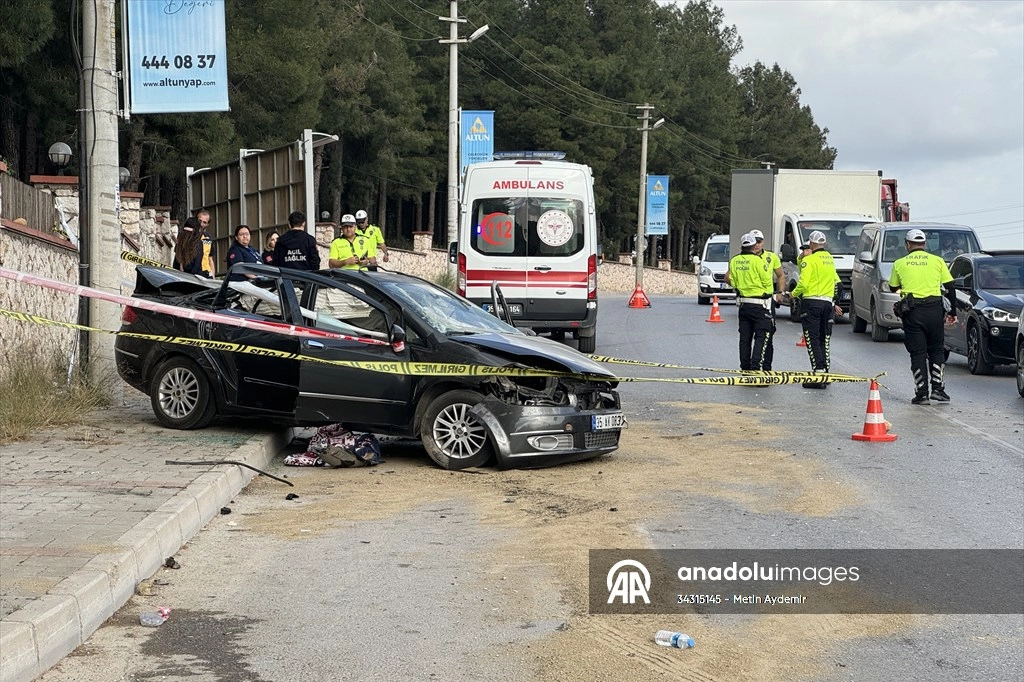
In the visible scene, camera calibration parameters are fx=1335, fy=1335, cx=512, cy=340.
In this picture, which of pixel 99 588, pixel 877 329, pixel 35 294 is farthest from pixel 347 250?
pixel 99 588

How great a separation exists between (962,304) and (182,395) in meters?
11.3

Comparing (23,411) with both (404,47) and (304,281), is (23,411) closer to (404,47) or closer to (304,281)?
(304,281)

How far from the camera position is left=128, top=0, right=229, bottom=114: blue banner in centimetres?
1298

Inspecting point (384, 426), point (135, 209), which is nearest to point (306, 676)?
point (384, 426)

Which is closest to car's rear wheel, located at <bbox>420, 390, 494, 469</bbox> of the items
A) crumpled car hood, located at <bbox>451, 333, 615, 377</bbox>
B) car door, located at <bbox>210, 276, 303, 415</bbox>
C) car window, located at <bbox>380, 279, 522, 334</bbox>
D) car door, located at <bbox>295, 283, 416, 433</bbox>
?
car door, located at <bbox>295, 283, 416, 433</bbox>

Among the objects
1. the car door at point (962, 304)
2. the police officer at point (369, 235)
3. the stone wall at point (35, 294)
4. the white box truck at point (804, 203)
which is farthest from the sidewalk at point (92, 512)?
the white box truck at point (804, 203)

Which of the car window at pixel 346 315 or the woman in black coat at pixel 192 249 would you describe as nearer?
the car window at pixel 346 315

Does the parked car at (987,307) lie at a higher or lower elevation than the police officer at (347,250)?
lower

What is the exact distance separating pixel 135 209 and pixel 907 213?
21.5 m

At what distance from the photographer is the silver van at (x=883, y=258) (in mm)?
22562

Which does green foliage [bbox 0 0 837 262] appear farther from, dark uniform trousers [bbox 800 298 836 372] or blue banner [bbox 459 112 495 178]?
dark uniform trousers [bbox 800 298 836 372]

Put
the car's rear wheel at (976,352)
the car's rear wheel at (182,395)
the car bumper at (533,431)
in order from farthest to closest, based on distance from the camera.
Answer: the car's rear wheel at (976,352), the car's rear wheel at (182,395), the car bumper at (533,431)

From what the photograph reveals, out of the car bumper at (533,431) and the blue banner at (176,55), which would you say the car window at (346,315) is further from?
the blue banner at (176,55)

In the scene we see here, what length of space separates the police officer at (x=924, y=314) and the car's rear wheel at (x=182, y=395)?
763cm
